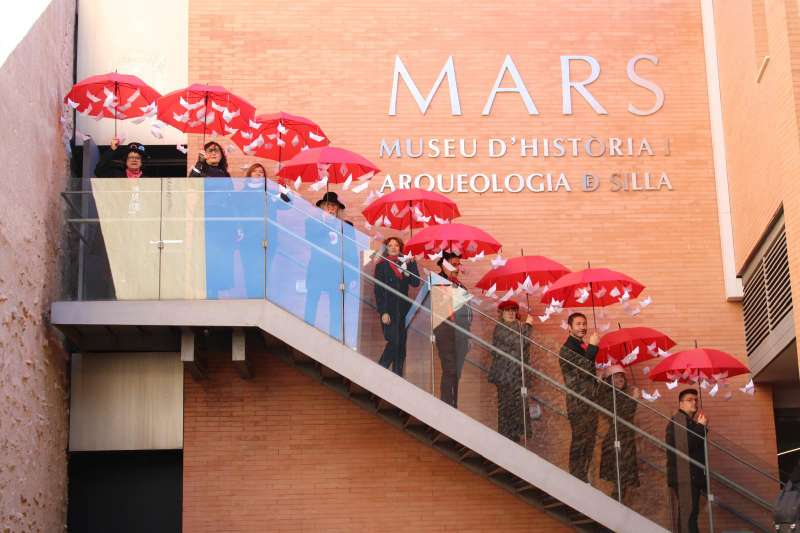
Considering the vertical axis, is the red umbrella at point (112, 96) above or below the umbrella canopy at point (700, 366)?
above

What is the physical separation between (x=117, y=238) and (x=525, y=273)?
5167 millimetres

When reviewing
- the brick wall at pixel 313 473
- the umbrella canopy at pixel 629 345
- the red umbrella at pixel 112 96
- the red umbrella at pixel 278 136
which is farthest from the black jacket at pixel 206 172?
the umbrella canopy at pixel 629 345

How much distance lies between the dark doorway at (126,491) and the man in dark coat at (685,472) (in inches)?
275

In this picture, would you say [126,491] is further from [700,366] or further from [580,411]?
[700,366]

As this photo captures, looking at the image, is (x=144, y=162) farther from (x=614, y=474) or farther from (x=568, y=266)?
(x=614, y=474)

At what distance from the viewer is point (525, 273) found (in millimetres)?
16156

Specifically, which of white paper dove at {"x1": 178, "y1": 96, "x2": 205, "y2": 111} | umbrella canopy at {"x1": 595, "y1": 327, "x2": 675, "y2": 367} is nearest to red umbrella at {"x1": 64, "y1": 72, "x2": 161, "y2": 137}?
white paper dove at {"x1": 178, "y1": 96, "x2": 205, "y2": 111}

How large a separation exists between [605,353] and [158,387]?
6.17 m

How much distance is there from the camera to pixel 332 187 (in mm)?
18062

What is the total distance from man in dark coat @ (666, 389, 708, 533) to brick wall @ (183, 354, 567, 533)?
293 centimetres

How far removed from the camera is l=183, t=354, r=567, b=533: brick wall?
16844 millimetres

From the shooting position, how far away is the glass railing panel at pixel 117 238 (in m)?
15.6

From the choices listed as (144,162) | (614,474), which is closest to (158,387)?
(144,162)

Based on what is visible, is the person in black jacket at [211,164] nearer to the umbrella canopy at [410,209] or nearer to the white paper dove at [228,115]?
the white paper dove at [228,115]
